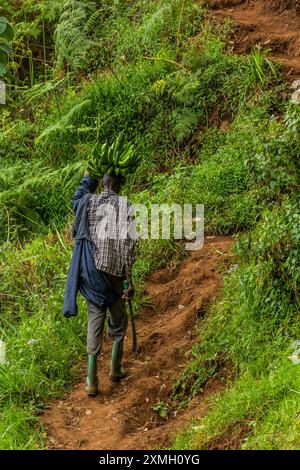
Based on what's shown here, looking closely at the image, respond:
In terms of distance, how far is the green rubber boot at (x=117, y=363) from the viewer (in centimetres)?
698

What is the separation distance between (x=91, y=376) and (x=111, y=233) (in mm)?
1146

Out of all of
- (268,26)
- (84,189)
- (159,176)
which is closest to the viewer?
(84,189)

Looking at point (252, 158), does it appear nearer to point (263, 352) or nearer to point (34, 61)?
point (263, 352)

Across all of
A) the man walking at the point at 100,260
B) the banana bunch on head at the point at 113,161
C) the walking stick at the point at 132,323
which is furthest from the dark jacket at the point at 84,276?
the banana bunch on head at the point at 113,161

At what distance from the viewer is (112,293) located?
688 cm

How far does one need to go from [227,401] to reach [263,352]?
0.58 m

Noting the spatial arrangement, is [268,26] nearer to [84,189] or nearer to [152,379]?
[84,189]

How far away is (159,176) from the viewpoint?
32.2 ft

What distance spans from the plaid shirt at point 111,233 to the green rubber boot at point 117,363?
0.60 m

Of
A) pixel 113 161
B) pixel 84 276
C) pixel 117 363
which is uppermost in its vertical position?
pixel 113 161

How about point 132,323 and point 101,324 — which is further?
point 132,323

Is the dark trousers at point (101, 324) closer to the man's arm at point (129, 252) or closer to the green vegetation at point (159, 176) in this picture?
the man's arm at point (129, 252)

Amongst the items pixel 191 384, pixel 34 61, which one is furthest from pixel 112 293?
pixel 34 61

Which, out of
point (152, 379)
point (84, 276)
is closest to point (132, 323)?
point (152, 379)
